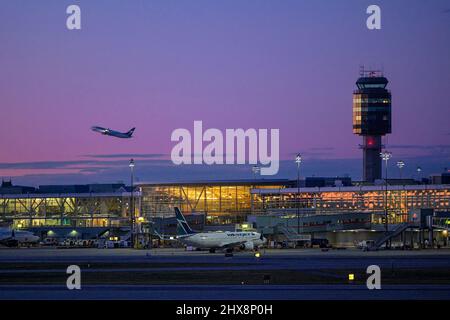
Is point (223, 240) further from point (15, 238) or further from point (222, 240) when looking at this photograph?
point (15, 238)

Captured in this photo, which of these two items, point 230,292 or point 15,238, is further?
point 15,238

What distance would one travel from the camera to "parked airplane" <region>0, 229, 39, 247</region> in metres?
158

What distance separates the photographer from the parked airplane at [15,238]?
158m

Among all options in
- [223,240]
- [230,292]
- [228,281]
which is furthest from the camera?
[223,240]

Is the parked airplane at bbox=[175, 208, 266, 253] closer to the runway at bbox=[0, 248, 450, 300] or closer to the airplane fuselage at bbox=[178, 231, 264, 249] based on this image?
the airplane fuselage at bbox=[178, 231, 264, 249]

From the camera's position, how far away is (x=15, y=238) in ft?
519

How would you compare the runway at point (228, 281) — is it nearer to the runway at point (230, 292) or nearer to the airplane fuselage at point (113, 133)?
the runway at point (230, 292)

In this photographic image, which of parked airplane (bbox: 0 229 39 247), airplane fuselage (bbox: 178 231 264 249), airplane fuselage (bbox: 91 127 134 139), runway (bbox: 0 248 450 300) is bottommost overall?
parked airplane (bbox: 0 229 39 247)

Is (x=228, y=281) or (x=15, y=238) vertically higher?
(x=228, y=281)

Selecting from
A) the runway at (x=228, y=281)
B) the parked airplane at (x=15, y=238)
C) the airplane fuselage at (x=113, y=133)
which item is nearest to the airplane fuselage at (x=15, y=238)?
the parked airplane at (x=15, y=238)

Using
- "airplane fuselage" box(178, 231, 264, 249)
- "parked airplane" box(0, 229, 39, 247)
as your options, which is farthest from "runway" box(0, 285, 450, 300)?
"parked airplane" box(0, 229, 39, 247)

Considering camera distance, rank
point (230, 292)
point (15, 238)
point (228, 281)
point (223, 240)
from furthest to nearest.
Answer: point (15, 238), point (223, 240), point (228, 281), point (230, 292)

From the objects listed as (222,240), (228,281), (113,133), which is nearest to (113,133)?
(113,133)
